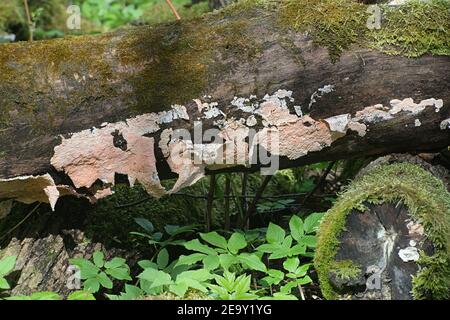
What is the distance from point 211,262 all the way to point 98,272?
22.7 inches

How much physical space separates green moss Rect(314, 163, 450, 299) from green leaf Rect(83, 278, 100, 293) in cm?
93

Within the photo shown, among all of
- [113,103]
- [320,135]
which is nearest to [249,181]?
[320,135]

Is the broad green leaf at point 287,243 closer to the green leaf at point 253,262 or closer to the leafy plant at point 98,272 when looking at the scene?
the green leaf at point 253,262

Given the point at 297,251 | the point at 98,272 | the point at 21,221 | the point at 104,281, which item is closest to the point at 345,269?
the point at 297,251

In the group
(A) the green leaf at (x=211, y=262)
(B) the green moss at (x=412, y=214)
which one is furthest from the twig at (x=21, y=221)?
(B) the green moss at (x=412, y=214)

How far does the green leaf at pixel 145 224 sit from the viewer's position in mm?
3252

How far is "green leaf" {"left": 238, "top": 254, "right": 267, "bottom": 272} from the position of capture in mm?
2563

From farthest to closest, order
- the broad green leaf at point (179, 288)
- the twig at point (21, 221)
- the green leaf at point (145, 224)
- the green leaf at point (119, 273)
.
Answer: the green leaf at point (145, 224) < the twig at point (21, 221) < the green leaf at point (119, 273) < the broad green leaf at point (179, 288)

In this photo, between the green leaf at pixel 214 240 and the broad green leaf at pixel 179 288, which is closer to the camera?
the broad green leaf at pixel 179 288

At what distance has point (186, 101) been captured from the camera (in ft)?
9.24

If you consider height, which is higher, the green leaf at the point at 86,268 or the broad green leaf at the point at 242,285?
the broad green leaf at the point at 242,285

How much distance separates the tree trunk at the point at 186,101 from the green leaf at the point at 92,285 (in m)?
0.41

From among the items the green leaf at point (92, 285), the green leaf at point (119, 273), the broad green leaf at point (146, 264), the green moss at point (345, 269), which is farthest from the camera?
the broad green leaf at point (146, 264)
